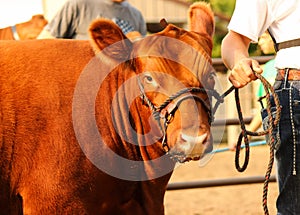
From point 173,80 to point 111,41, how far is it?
15.1 inches

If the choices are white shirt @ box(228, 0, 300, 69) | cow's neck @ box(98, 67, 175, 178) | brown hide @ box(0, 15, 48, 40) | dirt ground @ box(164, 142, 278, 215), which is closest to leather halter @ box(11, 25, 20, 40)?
brown hide @ box(0, 15, 48, 40)

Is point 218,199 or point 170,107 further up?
point 170,107

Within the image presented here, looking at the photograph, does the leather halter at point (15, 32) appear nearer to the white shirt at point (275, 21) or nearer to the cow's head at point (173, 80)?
the cow's head at point (173, 80)

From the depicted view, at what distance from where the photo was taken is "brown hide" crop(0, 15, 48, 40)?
579 cm

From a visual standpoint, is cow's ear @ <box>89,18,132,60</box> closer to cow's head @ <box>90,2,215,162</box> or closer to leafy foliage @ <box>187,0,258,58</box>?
cow's head @ <box>90,2,215,162</box>

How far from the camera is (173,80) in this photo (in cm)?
312

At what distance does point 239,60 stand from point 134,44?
0.51 meters

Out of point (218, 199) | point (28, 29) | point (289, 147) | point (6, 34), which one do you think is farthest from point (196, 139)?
point (218, 199)

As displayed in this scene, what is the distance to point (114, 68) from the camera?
339 cm

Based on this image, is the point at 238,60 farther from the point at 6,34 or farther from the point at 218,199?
the point at 218,199

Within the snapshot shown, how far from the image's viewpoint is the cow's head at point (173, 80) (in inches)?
119

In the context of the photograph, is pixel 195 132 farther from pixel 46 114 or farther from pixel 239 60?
pixel 46 114

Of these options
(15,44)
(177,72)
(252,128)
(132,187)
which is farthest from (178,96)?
(252,128)

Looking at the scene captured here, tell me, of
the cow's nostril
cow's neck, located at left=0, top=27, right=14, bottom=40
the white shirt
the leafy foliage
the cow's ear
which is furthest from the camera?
the leafy foliage
